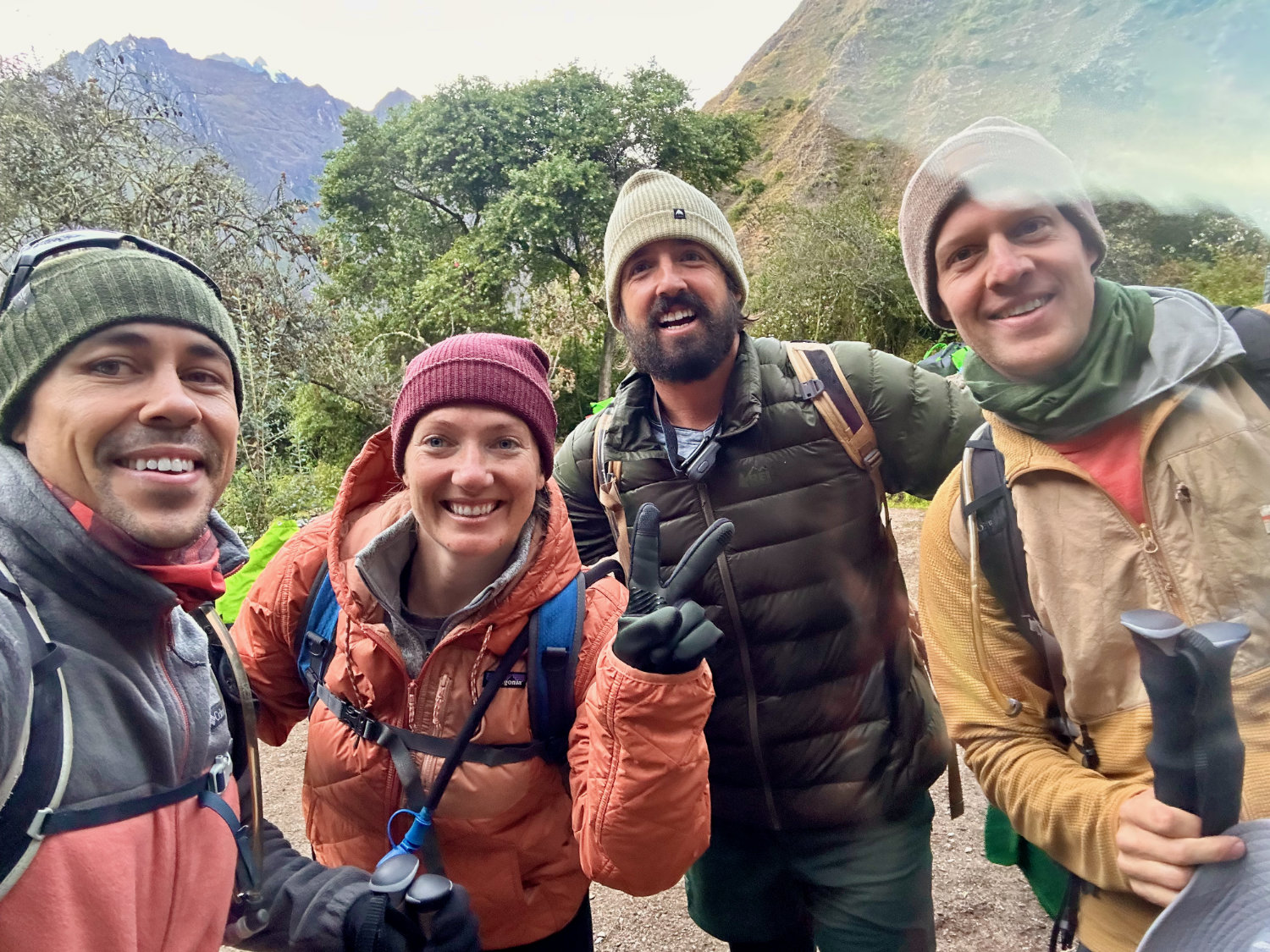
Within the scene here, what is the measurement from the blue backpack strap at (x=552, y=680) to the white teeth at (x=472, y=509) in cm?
28

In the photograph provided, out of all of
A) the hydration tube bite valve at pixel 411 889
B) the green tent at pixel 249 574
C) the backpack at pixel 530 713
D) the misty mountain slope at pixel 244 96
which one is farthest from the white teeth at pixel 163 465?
the misty mountain slope at pixel 244 96

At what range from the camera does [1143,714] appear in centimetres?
94

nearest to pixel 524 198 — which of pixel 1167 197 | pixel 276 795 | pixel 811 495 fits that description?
pixel 276 795

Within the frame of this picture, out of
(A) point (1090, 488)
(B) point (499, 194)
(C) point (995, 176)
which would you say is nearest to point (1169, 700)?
(A) point (1090, 488)

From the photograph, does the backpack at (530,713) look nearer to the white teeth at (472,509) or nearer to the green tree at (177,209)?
the white teeth at (472,509)

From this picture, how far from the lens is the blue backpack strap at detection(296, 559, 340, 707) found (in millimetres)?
1603

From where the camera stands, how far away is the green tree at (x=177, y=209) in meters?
5.94

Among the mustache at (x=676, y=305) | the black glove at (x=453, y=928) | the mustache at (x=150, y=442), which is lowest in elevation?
the black glove at (x=453, y=928)

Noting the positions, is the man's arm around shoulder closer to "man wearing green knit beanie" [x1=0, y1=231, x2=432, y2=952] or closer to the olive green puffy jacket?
the olive green puffy jacket

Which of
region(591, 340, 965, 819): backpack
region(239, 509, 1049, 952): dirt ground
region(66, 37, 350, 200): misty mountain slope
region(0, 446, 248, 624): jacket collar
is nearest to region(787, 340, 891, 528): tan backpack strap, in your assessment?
region(591, 340, 965, 819): backpack

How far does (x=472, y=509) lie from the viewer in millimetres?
1592

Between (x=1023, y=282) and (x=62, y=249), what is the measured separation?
1617mm

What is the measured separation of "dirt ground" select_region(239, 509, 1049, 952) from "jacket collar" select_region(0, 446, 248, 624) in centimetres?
269

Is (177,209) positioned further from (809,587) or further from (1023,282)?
(1023,282)
